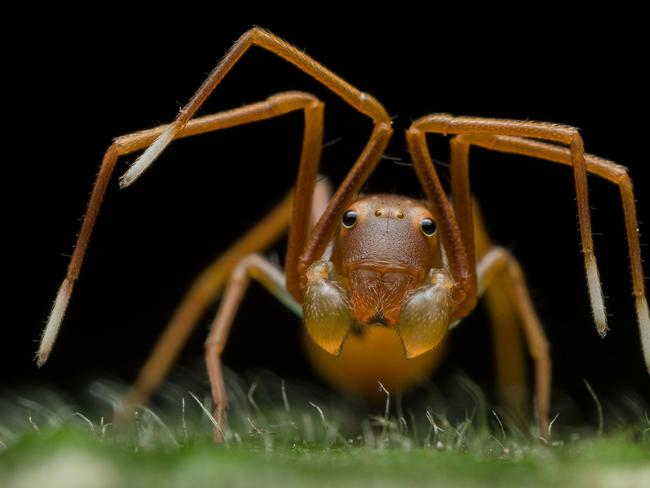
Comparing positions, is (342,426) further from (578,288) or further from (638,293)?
(578,288)

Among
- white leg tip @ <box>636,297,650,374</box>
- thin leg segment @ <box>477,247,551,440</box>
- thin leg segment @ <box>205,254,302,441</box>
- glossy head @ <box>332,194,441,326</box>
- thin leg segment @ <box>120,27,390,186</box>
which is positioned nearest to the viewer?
thin leg segment @ <box>120,27,390,186</box>

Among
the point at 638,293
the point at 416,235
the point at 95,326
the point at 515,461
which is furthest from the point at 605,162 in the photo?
the point at 95,326

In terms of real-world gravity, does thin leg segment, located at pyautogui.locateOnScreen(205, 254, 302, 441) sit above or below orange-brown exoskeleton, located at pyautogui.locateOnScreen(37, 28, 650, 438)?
below

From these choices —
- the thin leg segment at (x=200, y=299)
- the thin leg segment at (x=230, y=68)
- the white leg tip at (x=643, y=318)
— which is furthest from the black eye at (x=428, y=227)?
the thin leg segment at (x=200, y=299)

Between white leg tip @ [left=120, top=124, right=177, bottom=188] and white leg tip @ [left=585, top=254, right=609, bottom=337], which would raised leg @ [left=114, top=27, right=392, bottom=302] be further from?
white leg tip @ [left=585, top=254, right=609, bottom=337]

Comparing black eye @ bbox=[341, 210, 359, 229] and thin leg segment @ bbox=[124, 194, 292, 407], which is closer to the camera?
black eye @ bbox=[341, 210, 359, 229]

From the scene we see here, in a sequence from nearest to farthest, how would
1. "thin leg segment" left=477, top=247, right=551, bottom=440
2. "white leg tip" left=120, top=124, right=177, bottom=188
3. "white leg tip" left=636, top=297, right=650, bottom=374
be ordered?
"white leg tip" left=120, top=124, right=177, bottom=188
"white leg tip" left=636, top=297, right=650, bottom=374
"thin leg segment" left=477, top=247, right=551, bottom=440

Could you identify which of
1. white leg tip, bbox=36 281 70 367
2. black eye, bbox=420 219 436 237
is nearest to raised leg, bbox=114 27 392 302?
black eye, bbox=420 219 436 237

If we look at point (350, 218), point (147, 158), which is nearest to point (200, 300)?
point (350, 218)
